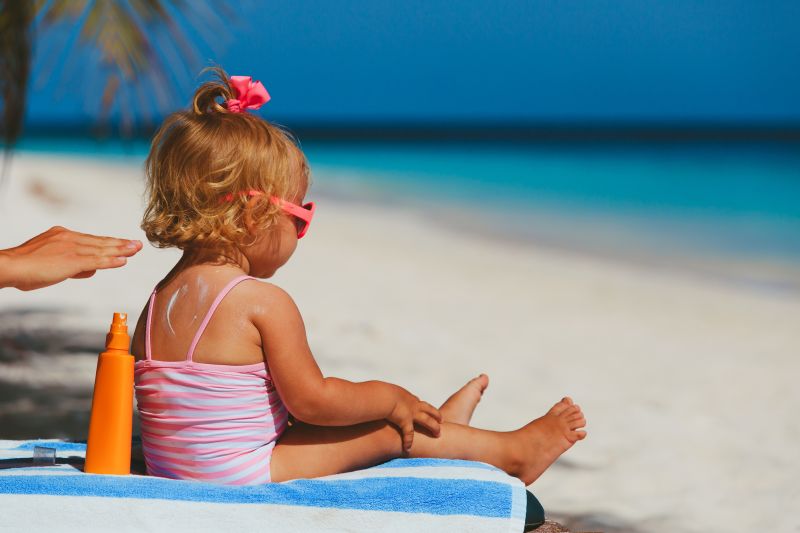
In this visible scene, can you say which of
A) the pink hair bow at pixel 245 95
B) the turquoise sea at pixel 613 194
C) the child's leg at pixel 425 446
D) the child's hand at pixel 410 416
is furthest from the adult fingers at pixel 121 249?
the turquoise sea at pixel 613 194

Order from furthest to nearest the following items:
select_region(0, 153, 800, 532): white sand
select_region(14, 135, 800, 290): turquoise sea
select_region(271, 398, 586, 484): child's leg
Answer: select_region(14, 135, 800, 290): turquoise sea
select_region(0, 153, 800, 532): white sand
select_region(271, 398, 586, 484): child's leg

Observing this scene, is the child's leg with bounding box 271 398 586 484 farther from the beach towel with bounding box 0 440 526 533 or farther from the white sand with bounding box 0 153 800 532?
the white sand with bounding box 0 153 800 532

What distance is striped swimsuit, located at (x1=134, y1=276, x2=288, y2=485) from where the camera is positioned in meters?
2.23

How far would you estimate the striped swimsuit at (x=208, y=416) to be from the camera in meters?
2.23

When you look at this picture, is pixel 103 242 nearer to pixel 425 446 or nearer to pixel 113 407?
pixel 113 407

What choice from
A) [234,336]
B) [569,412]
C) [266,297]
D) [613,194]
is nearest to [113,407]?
[234,336]

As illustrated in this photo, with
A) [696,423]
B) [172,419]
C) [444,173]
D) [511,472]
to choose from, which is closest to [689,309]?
[696,423]

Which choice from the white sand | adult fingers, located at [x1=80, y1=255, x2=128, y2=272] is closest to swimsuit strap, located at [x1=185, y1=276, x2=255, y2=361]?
adult fingers, located at [x1=80, y1=255, x2=128, y2=272]

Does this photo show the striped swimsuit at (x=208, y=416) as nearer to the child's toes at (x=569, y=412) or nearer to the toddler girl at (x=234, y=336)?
the toddler girl at (x=234, y=336)

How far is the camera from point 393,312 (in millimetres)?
6297

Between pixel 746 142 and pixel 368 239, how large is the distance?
2582 cm

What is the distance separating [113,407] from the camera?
7.29 ft

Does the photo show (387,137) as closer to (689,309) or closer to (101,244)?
(689,309)

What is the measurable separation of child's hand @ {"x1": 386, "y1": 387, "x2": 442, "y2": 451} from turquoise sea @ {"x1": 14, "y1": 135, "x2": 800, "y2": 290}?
3523 millimetres
